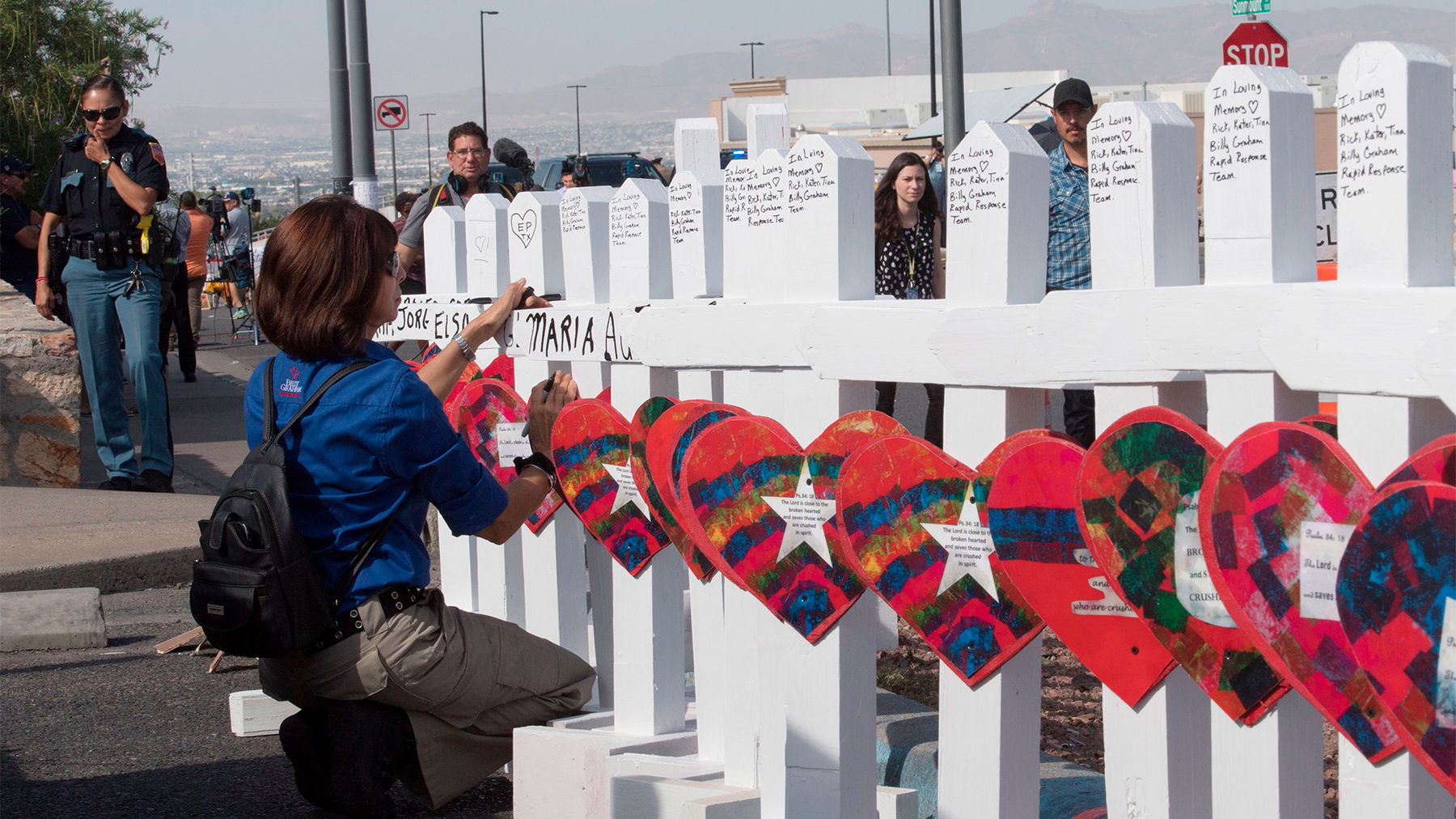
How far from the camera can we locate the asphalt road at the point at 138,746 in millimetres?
3219

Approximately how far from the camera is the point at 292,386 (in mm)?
2830

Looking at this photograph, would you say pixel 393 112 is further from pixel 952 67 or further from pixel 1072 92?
pixel 1072 92

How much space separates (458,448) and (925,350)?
3.48ft

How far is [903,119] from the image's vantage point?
69.4 m

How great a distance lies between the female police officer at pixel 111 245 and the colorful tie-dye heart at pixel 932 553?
5.03 metres

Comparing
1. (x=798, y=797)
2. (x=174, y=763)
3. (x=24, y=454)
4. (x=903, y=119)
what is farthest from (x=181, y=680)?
(x=903, y=119)

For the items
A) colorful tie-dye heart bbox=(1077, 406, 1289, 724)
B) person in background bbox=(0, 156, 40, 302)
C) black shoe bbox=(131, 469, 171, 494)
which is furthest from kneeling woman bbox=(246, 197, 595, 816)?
person in background bbox=(0, 156, 40, 302)

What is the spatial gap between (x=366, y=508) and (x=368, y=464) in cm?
10

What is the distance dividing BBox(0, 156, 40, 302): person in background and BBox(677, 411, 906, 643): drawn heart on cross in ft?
29.9

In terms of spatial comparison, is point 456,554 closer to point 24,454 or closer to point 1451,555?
point 1451,555

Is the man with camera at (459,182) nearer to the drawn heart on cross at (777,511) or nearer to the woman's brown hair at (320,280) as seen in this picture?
the woman's brown hair at (320,280)

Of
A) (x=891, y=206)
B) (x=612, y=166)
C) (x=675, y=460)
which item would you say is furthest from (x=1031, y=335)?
(x=612, y=166)

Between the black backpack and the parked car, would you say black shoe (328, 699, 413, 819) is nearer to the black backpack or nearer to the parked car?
the black backpack

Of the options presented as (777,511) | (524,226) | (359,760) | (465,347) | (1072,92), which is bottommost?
(359,760)
